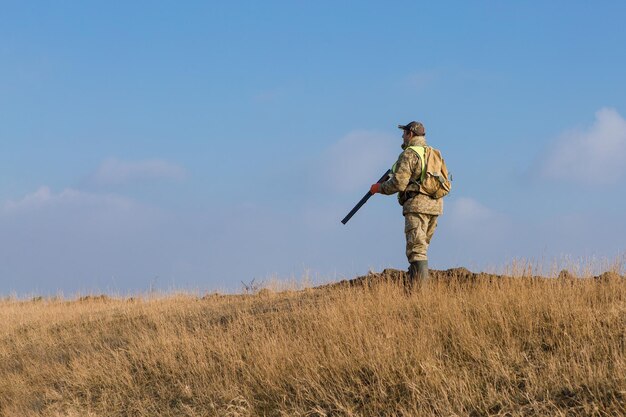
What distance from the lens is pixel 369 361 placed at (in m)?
6.78

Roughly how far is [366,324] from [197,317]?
4259 mm

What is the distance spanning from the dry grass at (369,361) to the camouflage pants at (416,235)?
564 mm

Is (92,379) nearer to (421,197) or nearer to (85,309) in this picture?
(421,197)

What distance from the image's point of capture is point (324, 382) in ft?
22.3

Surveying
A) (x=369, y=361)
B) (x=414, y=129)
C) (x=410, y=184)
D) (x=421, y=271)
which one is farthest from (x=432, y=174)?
(x=369, y=361)

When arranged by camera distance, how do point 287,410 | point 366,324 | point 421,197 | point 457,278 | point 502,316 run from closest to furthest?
point 287,410 < point 502,316 < point 366,324 < point 421,197 < point 457,278

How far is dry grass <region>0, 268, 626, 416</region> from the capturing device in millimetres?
5852

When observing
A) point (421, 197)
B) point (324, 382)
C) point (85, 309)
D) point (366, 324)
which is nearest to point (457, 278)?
point (421, 197)

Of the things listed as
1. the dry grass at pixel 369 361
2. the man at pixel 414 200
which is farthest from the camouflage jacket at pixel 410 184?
the dry grass at pixel 369 361

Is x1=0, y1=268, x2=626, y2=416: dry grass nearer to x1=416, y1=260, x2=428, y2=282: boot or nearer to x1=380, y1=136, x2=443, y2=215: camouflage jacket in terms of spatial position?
x1=416, y1=260, x2=428, y2=282: boot

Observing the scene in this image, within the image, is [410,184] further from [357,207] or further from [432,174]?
[357,207]

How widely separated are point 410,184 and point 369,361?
3971 mm

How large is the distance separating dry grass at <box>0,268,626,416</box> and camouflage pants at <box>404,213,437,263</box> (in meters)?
0.56

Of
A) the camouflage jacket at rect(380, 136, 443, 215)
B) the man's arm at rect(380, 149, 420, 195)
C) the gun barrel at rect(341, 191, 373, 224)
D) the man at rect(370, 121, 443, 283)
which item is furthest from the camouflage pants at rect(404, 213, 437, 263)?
the gun barrel at rect(341, 191, 373, 224)
